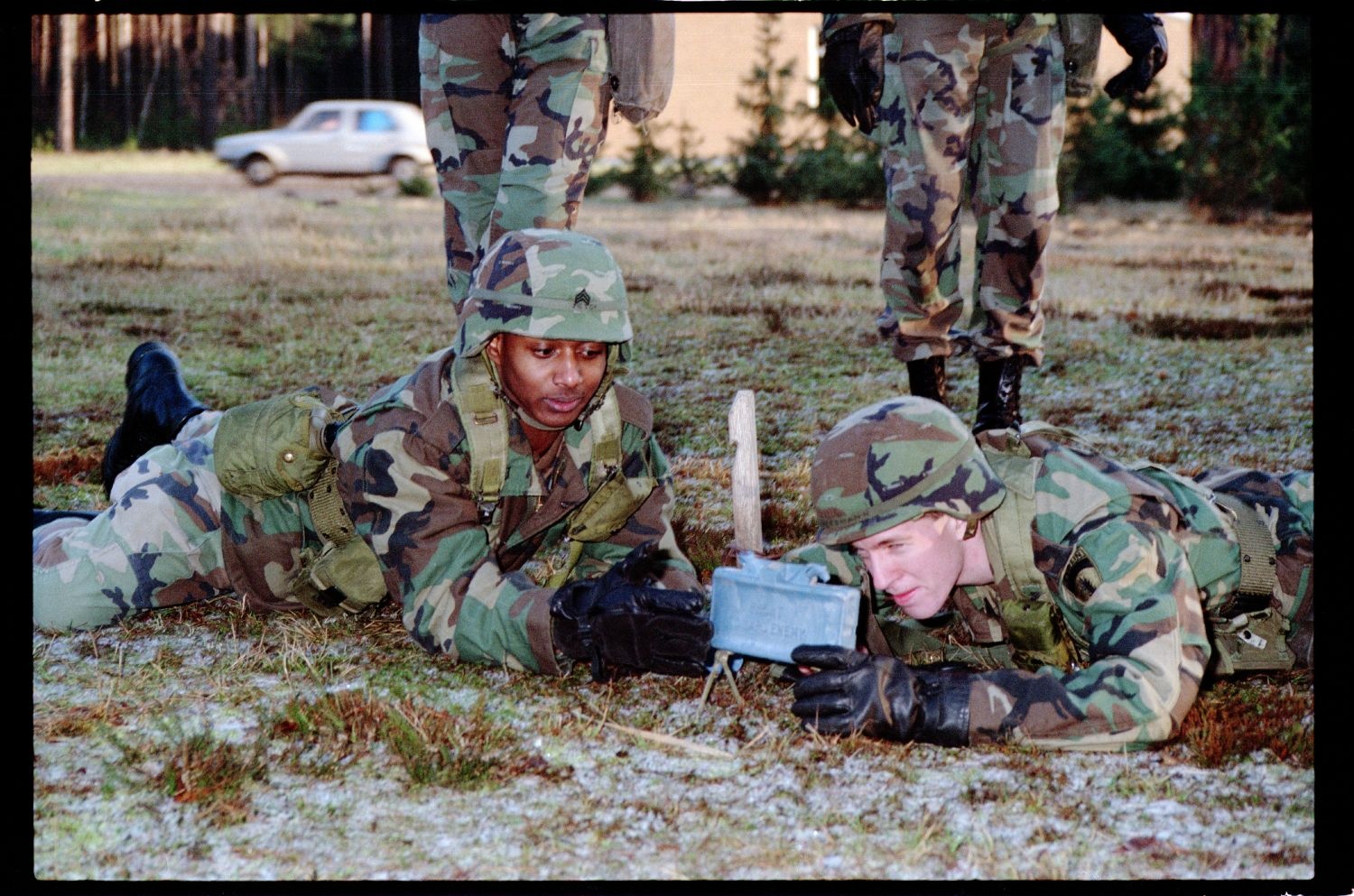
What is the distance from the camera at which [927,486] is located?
138 inches

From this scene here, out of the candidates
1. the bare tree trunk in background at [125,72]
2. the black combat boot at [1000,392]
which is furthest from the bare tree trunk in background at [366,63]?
the black combat boot at [1000,392]

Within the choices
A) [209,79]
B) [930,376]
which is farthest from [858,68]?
[209,79]

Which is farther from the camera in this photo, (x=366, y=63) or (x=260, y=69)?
(x=366, y=63)

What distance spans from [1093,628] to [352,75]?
1731 centimetres

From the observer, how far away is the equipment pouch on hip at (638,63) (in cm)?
528

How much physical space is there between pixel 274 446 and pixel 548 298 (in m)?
0.94

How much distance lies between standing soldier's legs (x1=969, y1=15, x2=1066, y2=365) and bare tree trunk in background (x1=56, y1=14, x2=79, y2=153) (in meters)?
8.05

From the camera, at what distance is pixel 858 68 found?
584 cm

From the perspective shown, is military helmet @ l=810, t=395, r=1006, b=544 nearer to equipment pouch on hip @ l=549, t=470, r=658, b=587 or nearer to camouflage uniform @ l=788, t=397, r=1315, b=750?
camouflage uniform @ l=788, t=397, r=1315, b=750

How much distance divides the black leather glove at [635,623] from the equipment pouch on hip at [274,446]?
0.96 m

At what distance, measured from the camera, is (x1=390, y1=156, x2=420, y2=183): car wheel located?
757 inches

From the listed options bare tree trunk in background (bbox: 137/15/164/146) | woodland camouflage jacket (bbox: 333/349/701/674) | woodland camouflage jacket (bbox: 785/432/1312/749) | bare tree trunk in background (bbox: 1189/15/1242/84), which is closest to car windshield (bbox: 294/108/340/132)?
bare tree trunk in background (bbox: 137/15/164/146)

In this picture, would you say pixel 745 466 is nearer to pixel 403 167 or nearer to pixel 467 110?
pixel 467 110

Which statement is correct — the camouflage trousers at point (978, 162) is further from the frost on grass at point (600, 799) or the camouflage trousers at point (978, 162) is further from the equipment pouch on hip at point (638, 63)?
the frost on grass at point (600, 799)
